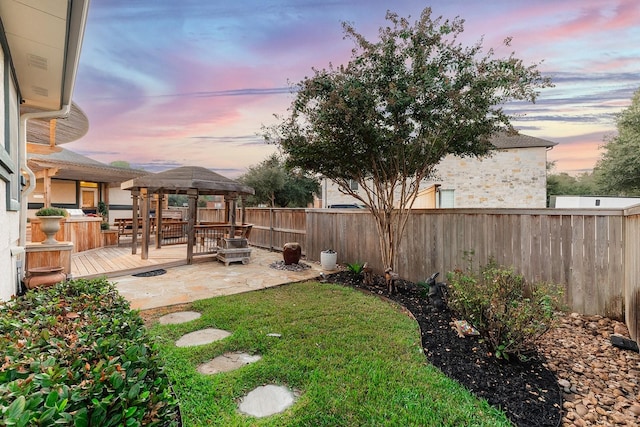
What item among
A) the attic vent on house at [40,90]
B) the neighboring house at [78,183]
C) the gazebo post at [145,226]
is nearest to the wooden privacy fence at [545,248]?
the gazebo post at [145,226]

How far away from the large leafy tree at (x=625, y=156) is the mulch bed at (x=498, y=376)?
50.7 ft

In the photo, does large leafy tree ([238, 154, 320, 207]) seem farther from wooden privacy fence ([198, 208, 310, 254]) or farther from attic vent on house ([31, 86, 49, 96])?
attic vent on house ([31, 86, 49, 96])

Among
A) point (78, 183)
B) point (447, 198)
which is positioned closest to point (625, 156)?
point (447, 198)

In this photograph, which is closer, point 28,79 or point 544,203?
point 28,79

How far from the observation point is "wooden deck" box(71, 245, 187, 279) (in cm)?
613

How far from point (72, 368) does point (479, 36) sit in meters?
5.89

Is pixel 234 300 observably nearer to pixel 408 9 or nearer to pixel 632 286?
pixel 632 286

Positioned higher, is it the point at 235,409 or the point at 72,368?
the point at 72,368

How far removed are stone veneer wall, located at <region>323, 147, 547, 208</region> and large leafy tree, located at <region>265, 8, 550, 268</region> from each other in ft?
40.5

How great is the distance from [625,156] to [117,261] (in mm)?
20111

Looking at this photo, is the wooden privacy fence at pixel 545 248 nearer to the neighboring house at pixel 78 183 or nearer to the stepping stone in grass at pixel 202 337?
the stepping stone in grass at pixel 202 337

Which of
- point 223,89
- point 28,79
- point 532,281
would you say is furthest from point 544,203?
point 28,79

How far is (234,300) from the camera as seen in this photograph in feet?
15.6

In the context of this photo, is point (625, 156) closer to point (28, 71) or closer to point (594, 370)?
point (594, 370)
